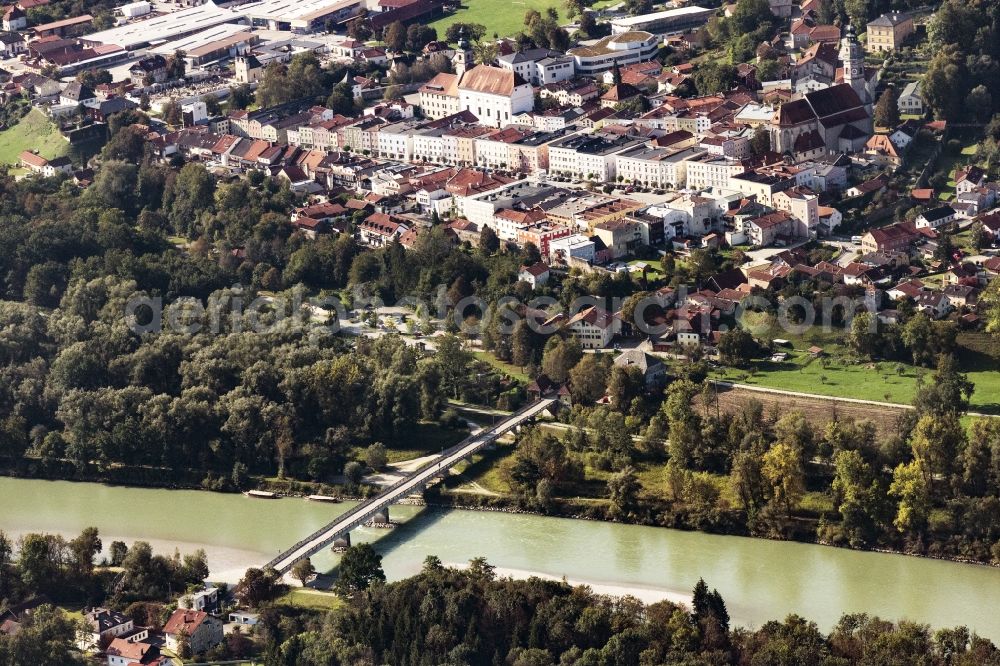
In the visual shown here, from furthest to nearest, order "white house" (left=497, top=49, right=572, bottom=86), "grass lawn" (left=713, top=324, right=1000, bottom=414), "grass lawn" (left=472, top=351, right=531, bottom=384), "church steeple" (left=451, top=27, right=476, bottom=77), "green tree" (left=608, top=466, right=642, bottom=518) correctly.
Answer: "church steeple" (left=451, top=27, right=476, bottom=77) < "white house" (left=497, top=49, right=572, bottom=86) < "grass lawn" (left=472, top=351, right=531, bottom=384) < "grass lawn" (left=713, top=324, right=1000, bottom=414) < "green tree" (left=608, top=466, right=642, bottom=518)

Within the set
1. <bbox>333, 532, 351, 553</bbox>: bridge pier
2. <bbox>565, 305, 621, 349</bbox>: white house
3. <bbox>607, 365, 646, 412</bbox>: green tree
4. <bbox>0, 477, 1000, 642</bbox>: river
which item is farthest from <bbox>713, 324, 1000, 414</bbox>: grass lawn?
<bbox>333, 532, 351, 553</bbox>: bridge pier

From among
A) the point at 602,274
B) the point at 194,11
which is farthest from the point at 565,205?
the point at 194,11

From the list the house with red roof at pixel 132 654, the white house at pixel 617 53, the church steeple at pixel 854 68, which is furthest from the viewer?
the white house at pixel 617 53

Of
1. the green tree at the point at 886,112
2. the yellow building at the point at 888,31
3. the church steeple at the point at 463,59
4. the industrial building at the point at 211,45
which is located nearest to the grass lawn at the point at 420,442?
the green tree at the point at 886,112

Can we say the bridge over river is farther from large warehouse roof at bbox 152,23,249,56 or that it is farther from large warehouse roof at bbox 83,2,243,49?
large warehouse roof at bbox 83,2,243,49

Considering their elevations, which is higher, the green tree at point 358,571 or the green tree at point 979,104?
the green tree at point 979,104

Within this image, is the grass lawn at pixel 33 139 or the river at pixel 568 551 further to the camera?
the grass lawn at pixel 33 139

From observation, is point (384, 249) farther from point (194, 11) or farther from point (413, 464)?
point (194, 11)

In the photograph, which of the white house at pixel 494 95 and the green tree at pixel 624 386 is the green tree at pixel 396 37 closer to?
the white house at pixel 494 95
